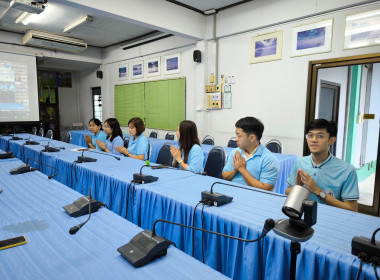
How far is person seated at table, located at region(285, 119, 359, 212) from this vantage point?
1.47 m

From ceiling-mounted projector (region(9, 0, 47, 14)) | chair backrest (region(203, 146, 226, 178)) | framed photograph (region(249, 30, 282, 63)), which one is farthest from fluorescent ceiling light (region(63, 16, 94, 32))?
chair backrest (region(203, 146, 226, 178))

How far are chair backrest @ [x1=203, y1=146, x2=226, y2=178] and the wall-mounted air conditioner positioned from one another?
5606 mm

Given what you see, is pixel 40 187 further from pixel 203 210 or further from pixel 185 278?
pixel 185 278

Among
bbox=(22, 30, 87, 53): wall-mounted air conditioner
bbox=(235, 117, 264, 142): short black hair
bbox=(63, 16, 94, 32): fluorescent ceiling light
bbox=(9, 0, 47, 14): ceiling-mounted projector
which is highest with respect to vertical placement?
bbox=(63, 16, 94, 32): fluorescent ceiling light

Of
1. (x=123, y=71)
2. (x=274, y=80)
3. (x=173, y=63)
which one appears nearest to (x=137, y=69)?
(x=123, y=71)

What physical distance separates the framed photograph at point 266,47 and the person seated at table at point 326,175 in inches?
107

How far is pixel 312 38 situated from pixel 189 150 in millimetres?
2681

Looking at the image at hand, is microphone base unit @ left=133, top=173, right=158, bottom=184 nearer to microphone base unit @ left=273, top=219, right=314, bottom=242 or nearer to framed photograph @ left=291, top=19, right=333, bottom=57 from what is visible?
microphone base unit @ left=273, top=219, right=314, bottom=242

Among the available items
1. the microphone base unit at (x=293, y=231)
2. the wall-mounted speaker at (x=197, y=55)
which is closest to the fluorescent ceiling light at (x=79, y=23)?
the wall-mounted speaker at (x=197, y=55)

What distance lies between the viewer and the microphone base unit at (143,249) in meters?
0.80

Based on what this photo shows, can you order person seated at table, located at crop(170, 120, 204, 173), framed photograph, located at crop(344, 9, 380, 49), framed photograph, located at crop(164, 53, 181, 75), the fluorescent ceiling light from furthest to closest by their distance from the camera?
framed photograph, located at crop(164, 53, 181, 75), the fluorescent ceiling light, framed photograph, located at crop(344, 9, 380, 49), person seated at table, located at crop(170, 120, 204, 173)

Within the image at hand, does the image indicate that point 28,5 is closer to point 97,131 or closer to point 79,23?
point 79,23

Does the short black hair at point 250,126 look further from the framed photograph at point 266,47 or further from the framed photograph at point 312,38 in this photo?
the framed photograph at point 266,47

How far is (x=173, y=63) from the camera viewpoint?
18.7 feet
